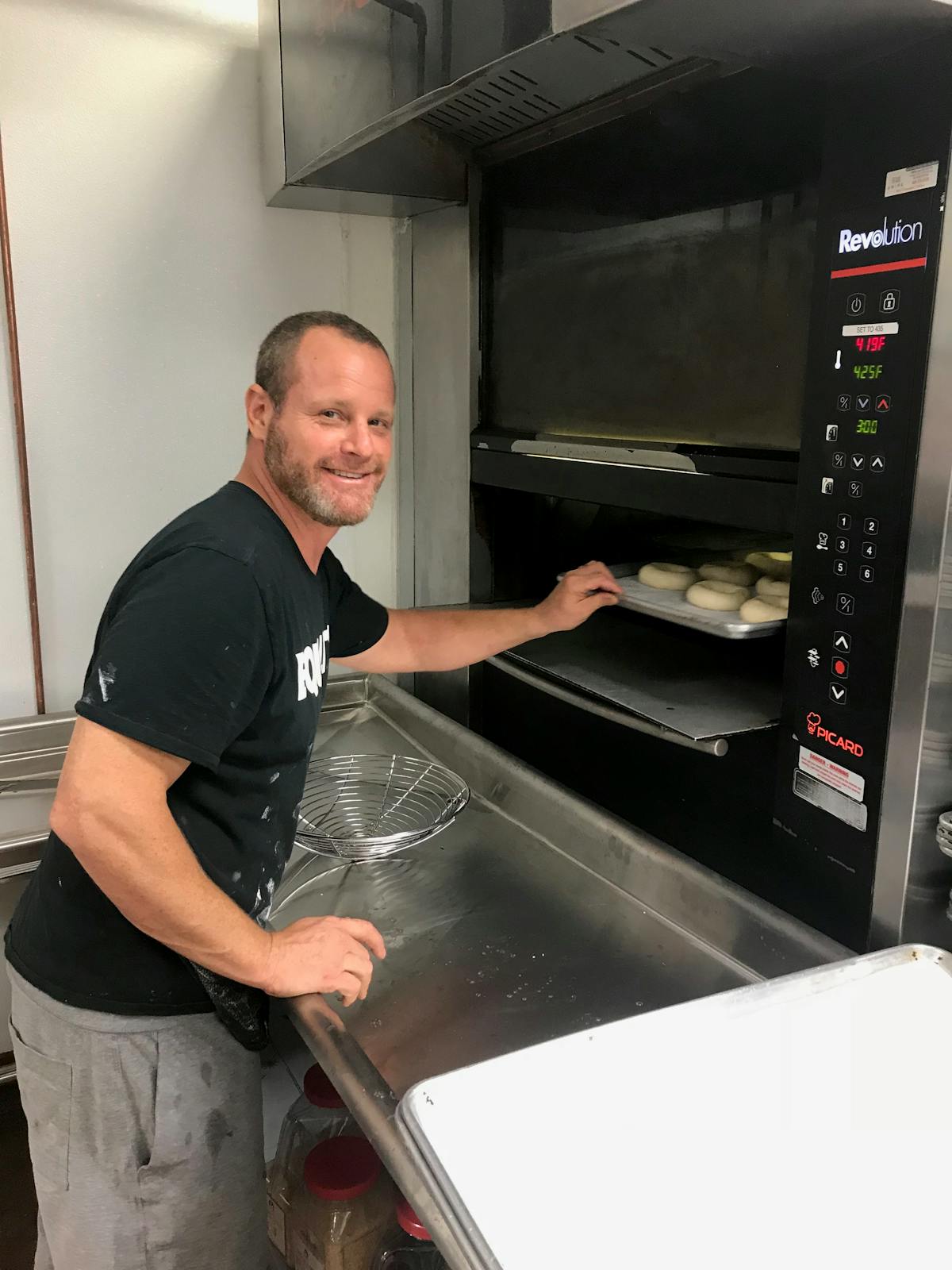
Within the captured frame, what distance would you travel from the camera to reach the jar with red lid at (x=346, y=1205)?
44.7 inches

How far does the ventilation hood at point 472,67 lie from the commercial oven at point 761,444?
25mm

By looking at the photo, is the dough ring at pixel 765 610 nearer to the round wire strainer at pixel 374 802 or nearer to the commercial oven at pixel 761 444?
the commercial oven at pixel 761 444

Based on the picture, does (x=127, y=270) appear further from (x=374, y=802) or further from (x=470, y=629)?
(x=374, y=802)

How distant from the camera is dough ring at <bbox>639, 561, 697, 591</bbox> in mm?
1032

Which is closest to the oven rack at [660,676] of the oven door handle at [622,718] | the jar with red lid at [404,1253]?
the oven door handle at [622,718]

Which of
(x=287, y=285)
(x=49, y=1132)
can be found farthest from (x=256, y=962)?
(x=287, y=285)

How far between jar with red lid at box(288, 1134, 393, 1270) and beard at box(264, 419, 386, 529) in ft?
2.50

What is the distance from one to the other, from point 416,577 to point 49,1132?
0.98 meters

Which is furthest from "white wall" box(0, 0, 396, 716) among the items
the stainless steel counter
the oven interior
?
the stainless steel counter

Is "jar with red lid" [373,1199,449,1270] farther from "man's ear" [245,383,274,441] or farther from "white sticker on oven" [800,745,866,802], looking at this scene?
"man's ear" [245,383,274,441]

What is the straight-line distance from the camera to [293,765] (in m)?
0.99

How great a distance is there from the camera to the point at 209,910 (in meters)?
0.83

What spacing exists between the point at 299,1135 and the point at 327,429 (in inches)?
40.6

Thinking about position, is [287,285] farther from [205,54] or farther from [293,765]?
[293,765]
